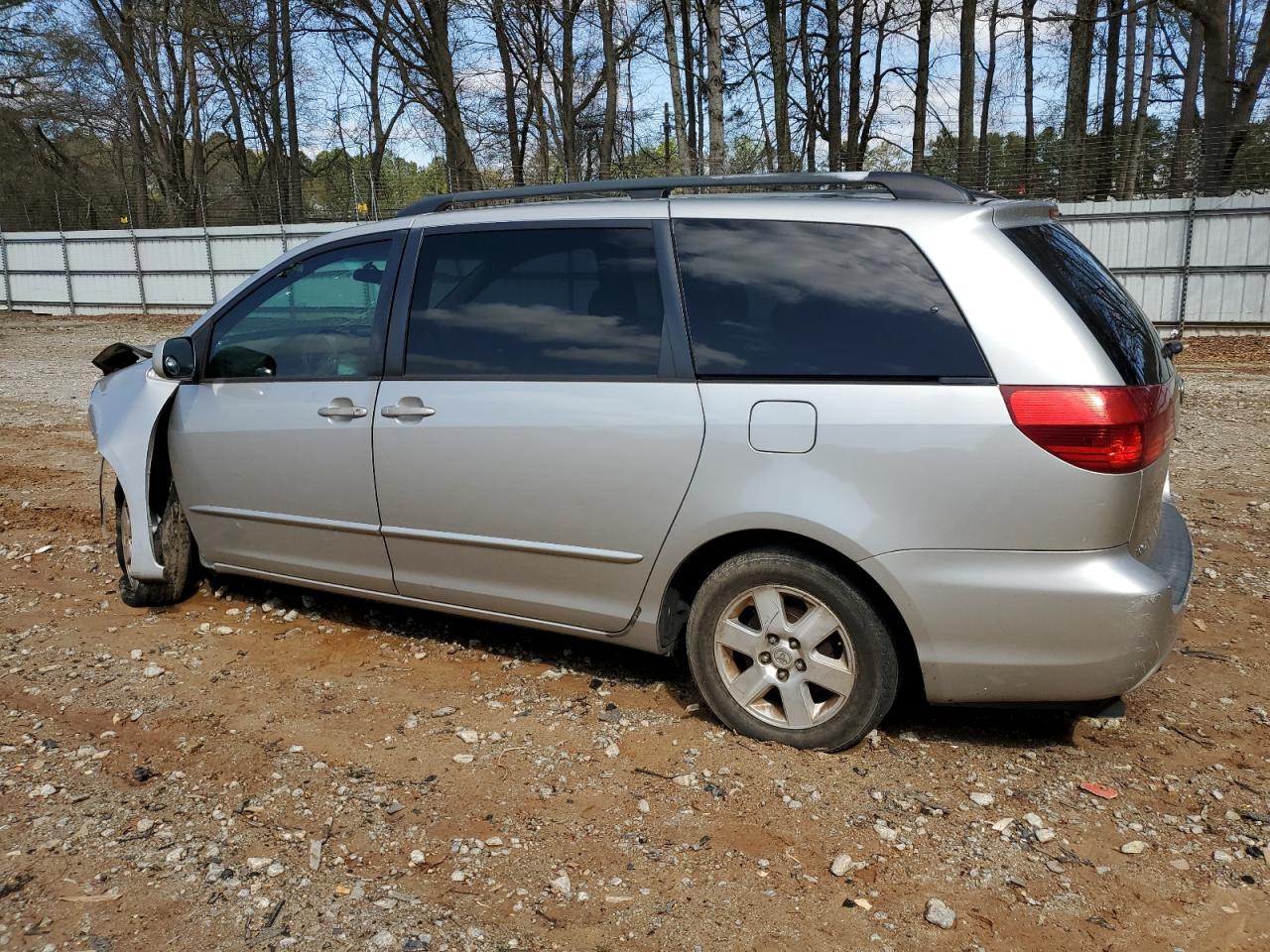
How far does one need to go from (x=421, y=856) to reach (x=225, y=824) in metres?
0.64

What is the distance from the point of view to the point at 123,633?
4.62 metres

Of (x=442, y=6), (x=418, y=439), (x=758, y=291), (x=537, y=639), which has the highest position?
(x=442, y=6)

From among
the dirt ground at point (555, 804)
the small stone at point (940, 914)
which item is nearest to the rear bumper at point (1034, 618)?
the dirt ground at point (555, 804)

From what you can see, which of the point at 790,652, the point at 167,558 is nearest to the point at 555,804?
the point at 790,652

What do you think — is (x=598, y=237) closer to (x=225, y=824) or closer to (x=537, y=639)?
(x=537, y=639)

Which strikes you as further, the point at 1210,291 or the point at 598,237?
the point at 1210,291

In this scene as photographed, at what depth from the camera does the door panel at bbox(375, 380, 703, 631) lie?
3.42 meters

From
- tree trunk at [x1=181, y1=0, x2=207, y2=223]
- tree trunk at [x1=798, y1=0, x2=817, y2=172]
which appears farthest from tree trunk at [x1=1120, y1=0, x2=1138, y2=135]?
tree trunk at [x1=181, y1=0, x2=207, y2=223]

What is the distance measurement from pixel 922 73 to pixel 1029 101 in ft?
29.4

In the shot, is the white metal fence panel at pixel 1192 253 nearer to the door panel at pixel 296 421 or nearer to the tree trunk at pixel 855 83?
the tree trunk at pixel 855 83

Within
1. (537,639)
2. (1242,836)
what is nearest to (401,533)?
(537,639)

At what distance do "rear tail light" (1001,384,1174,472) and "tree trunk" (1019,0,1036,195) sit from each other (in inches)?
604

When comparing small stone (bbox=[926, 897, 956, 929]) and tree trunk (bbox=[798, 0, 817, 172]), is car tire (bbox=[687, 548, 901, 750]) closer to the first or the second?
small stone (bbox=[926, 897, 956, 929])

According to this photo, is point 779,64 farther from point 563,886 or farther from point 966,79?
point 563,886
